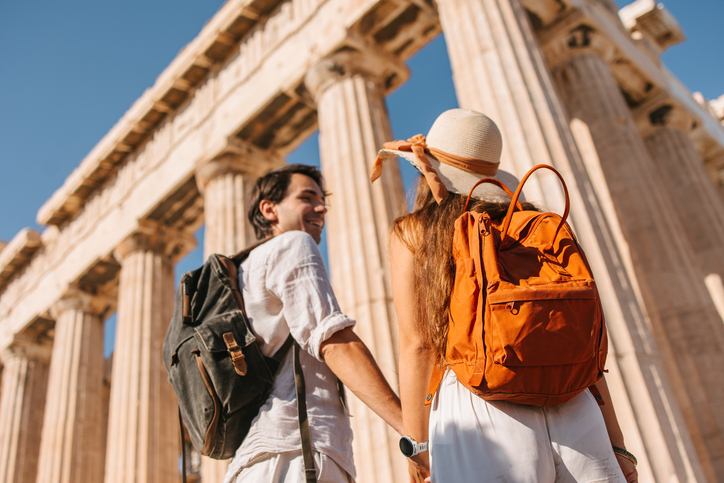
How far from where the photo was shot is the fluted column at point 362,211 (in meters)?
8.76

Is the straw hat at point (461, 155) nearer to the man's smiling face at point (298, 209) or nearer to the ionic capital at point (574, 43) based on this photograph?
the man's smiling face at point (298, 209)

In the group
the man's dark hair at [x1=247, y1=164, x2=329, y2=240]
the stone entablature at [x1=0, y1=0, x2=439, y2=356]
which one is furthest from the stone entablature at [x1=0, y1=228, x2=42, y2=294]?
the man's dark hair at [x1=247, y1=164, x2=329, y2=240]

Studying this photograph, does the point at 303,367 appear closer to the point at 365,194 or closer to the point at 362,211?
the point at 362,211

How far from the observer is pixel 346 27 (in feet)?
41.1

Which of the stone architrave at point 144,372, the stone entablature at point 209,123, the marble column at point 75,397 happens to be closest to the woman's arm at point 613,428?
the stone entablature at point 209,123

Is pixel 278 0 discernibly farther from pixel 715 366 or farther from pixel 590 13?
pixel 715 366

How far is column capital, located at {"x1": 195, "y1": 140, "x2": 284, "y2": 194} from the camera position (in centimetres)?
1530

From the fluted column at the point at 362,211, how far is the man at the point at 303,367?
528 centimetres

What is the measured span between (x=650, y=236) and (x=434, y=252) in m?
11.9

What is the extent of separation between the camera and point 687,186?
15398 mm

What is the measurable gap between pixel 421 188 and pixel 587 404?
4.21ft

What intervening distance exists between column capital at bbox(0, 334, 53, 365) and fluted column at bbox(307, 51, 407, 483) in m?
18.5

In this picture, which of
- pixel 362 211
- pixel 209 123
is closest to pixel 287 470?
pixel 362 211

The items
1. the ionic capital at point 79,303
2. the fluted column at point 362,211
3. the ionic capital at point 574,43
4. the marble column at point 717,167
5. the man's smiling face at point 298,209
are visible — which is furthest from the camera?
the ionic capital at point 79,303
